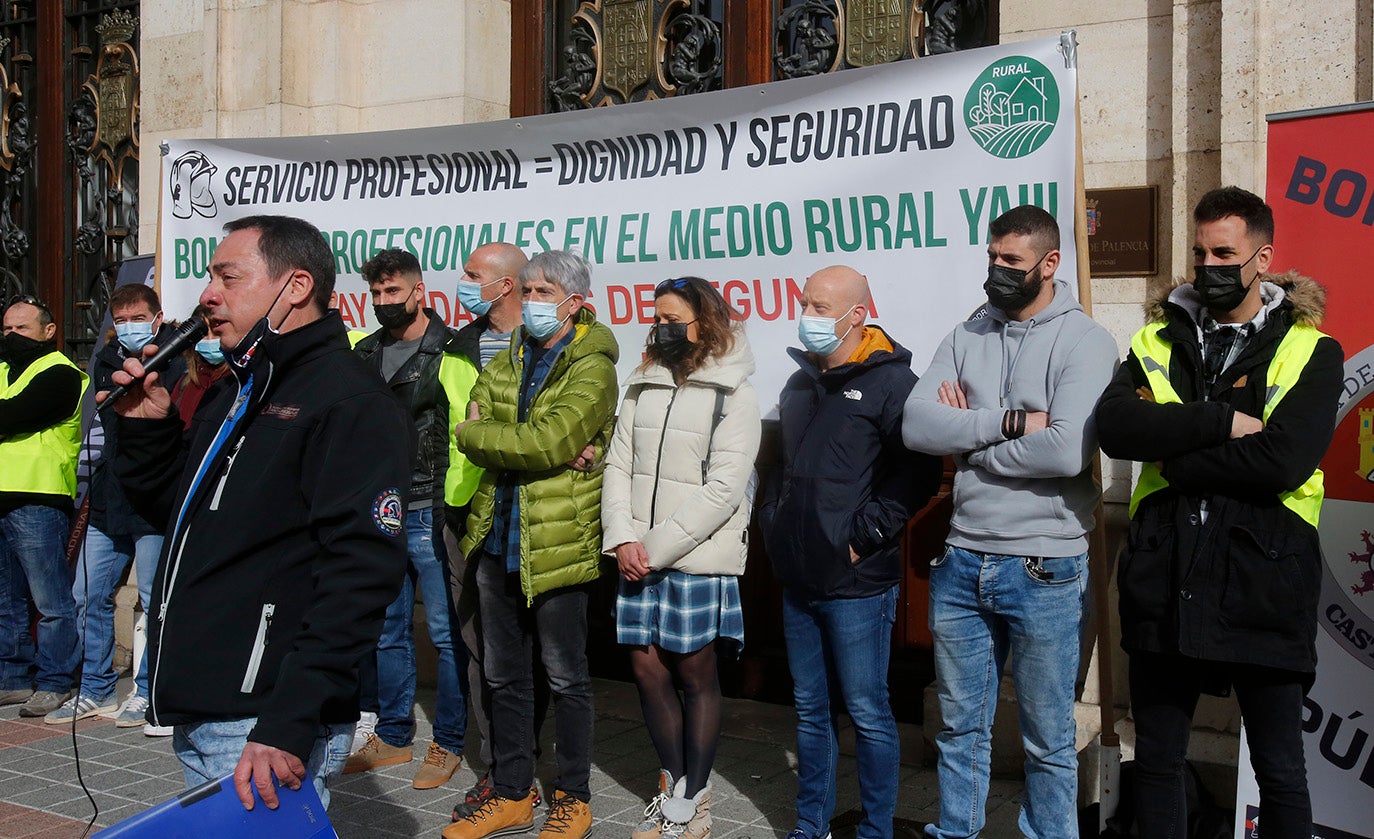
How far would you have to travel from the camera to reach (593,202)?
19.4 ft

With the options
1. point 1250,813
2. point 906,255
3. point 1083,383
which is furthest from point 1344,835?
point 906,255

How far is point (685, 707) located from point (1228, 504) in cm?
204

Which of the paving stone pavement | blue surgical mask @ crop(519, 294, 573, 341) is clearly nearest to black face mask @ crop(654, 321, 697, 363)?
blue surgical mask @ crop(519, 294, 573, 341)

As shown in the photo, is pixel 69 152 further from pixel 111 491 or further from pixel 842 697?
pixel 842 697

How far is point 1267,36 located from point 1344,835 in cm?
267

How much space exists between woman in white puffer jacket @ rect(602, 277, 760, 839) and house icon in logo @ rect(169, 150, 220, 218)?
350 centimetres

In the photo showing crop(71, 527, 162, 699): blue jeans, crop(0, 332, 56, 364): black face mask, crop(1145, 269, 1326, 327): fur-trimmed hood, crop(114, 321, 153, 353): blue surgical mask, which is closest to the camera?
crop(1145, 269, 1326, 327): fur-trimmed hood

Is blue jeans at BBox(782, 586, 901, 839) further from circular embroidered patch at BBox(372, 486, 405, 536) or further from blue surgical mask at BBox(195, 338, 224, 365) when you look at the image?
blue surgical mask at BBox(195, 338, 224, 365)

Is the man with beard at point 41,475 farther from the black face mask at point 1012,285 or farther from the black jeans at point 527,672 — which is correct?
the black face mask at point 1012,285

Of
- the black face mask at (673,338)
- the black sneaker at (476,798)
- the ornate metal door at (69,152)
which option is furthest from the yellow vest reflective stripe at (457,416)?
the ornate metal door at (69,152)

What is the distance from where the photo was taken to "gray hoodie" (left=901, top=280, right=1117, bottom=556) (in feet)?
13.2

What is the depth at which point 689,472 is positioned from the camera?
4781mm

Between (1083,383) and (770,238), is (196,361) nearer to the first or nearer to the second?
(770,238)

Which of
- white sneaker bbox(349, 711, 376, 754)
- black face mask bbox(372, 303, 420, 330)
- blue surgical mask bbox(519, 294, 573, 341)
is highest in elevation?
black face mask bbox(372, 303, 420, 330)
